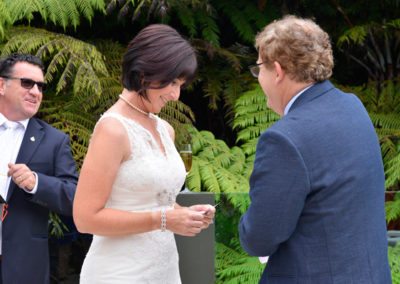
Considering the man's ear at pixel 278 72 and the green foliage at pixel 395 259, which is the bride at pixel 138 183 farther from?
the green foliage at pixel 395 259

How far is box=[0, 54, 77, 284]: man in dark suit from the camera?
2955 millimetres

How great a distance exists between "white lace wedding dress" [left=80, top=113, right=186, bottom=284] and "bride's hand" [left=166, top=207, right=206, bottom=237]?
0.13 m

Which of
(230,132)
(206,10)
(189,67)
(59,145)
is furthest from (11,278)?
(230,132)

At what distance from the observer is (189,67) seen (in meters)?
2.42

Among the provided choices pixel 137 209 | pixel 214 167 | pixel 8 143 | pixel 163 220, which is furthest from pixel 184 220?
pixel 214 167

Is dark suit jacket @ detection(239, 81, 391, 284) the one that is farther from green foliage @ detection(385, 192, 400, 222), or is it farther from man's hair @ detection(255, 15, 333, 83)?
green foliage @ detection(385, 192, 400, 222)

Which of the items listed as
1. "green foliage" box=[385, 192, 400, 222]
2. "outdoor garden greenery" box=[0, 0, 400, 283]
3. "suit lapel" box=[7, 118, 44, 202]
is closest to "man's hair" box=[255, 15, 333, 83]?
"suit lapel" box=[7, 118, 44, 202]

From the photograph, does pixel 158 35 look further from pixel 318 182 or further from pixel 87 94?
pixel 87 94

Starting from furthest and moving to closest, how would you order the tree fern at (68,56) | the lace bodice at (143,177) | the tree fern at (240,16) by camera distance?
the tree fern at (240,16)
the tree fern at (68,56)
the lace bodice at (143,177)

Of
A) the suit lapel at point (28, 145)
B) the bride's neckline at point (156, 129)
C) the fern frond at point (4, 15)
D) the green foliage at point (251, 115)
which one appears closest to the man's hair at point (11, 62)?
the suit lapel at point (28, 145)

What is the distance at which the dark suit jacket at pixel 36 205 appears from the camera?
296cm

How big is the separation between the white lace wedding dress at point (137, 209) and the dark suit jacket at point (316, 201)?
20.3 inches

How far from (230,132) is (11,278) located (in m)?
4.82

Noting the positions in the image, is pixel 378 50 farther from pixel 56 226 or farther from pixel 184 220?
pixel 184 220
